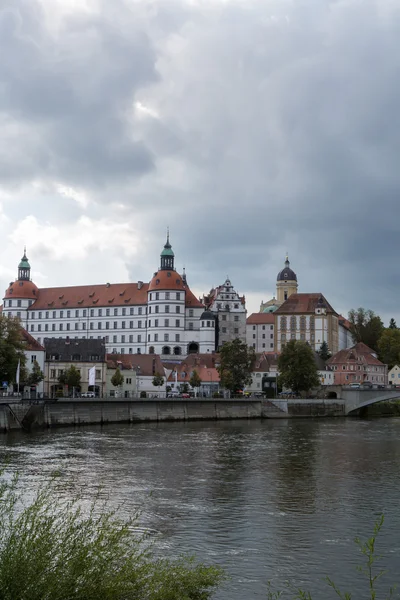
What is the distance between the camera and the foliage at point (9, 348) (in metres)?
68.9

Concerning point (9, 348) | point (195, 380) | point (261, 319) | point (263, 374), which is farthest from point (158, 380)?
point (261, 319)

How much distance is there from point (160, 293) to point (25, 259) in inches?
1468

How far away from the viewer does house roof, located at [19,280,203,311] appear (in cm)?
15438

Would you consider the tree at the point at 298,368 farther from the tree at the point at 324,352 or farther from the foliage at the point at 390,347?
the foliage at the point at 390,347

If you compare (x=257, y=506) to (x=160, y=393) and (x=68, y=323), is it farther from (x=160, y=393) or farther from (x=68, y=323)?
(x=68, y=323)

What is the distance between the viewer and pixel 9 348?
69250mm

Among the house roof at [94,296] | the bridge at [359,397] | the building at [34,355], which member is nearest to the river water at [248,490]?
the building at [34,355]

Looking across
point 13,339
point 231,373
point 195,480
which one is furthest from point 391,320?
point 195,480

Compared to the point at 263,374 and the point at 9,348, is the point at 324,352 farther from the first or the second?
the point at 9,348

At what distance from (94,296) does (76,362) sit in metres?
61.1

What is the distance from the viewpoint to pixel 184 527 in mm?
25016

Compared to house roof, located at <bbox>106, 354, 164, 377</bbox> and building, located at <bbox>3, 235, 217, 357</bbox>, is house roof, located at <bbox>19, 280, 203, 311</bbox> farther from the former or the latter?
house roof, located at <bbox>106, 354, 164, 377</bbox>

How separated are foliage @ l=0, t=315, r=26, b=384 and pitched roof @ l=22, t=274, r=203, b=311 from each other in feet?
262

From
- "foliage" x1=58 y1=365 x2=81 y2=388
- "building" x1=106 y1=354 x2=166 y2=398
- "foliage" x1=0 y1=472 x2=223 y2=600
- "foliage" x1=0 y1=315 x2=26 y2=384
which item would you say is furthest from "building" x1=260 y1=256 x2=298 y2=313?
"foliage" x1=0 y1=472 x2=223 y2=600
